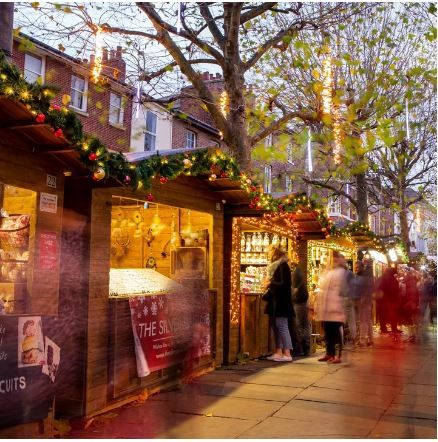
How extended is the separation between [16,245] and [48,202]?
2.21 ft

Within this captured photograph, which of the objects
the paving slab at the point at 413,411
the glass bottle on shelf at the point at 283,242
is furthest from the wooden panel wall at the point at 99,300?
the glass bottle on shelf at the point at 283,242

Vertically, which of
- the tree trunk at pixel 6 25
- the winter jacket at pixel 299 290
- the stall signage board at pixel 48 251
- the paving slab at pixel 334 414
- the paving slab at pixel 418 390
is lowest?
the paving slab at pixel 418 390

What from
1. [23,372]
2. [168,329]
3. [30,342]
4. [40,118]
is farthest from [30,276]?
[168,329]

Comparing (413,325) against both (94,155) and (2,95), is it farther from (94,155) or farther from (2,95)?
(2,95)

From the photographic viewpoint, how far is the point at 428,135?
24484 mm

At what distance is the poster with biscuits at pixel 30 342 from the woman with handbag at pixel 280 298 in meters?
4.92

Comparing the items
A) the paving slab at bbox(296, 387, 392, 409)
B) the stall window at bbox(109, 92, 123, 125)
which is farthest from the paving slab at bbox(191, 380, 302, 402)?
the stall window at bbox(109, 92, 123, 125)

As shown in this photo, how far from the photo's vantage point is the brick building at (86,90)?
1595 cm

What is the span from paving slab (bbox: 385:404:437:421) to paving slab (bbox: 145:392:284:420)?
1219 millimetres

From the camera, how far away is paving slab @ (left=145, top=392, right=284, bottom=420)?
562 centimetres

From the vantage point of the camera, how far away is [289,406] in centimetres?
596

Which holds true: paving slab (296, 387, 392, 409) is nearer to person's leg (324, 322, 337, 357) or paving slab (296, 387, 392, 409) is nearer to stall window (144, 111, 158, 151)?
person's leg (324, 322, 337, 357)

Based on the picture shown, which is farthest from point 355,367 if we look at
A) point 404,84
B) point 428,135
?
point 428,135

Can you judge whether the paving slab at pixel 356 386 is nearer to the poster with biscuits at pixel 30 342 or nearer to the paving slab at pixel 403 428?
the paving slab at pixel 403 428
